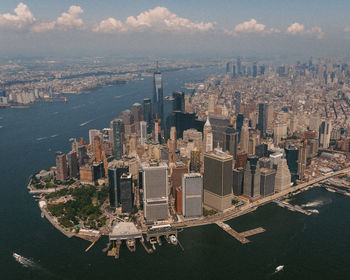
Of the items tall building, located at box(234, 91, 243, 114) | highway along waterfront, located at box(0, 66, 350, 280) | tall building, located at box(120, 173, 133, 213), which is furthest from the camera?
tall building, located at box(234, 91, 243, 114)

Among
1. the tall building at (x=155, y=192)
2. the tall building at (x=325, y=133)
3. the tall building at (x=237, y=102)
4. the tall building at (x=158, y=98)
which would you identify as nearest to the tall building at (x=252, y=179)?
the tall building at (x=155, y=192)

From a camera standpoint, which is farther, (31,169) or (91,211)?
(31,169)

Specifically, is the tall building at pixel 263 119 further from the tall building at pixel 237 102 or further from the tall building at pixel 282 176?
the tall building at pixel 282 176

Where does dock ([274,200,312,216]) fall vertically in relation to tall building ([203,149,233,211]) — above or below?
below

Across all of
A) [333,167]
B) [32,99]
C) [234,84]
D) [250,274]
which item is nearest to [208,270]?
[250,274]

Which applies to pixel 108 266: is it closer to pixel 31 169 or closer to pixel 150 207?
pixel 150 207

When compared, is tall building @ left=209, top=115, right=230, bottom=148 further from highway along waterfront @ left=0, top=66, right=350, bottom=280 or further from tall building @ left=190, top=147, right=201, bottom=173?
highway along waterfront @ left=0, top=66, right=350, bottom=280

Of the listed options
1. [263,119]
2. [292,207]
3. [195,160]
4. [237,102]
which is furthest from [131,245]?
[237,102]

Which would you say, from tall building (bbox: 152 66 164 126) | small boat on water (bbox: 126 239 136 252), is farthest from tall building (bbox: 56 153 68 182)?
tall building (bbox: 152 66 164 126)

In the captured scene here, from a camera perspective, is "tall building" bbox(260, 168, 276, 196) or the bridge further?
"tall building" bbox(260, 168, 276, 196)
